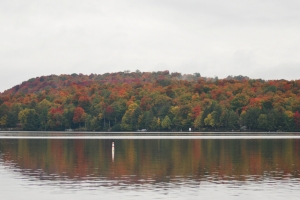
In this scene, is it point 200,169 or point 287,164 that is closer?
point 200,169

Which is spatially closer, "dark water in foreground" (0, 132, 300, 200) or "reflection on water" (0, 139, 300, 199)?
"dark water in foreground" (0, 132, 300, 200)

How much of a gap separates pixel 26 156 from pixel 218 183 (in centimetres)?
2854

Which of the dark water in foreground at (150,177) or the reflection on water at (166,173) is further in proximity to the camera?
the reflection on water at (166,173)

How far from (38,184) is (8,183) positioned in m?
2.01

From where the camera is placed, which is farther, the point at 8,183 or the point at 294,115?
the point at 294,115

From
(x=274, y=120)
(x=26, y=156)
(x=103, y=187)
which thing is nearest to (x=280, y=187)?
(x=103, y=187)

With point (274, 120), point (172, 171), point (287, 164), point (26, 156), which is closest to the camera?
point (172, 171)

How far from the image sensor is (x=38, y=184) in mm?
40562

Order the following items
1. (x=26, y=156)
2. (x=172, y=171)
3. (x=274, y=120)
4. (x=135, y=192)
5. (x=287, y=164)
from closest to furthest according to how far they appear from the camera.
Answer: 1. (x=135, y=192)
2. (x=172, y=171)
3. (x=287, y=164)
4. (x=26, y=156)
5. (x=274, y=120)

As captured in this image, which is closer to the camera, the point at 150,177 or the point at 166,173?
the point at 150,177

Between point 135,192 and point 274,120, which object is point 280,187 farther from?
point 274,120

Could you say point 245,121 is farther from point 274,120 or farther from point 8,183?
point 8,183

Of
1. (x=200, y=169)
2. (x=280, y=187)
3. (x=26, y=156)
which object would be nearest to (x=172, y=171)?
(x=200, y=169)

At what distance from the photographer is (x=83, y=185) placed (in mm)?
39781
